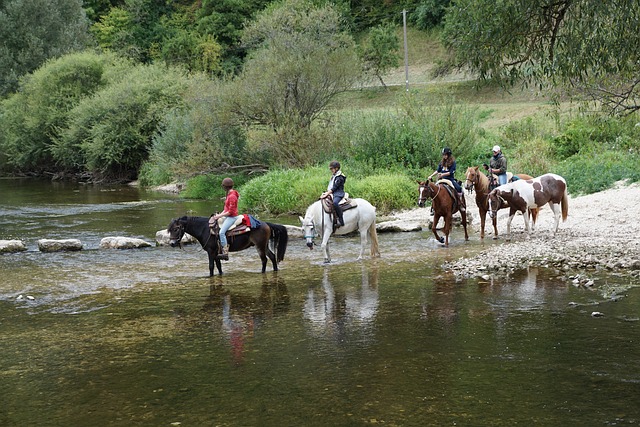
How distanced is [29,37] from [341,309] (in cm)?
5814

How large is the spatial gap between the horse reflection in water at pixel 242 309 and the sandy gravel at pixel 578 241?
3826 millimetres

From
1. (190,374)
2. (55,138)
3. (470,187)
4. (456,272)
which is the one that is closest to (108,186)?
(55,138)

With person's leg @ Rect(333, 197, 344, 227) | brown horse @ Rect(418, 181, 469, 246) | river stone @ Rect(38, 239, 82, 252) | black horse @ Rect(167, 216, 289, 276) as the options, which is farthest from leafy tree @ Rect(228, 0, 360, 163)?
black horse @ Rect(167, 216, 289, 276)

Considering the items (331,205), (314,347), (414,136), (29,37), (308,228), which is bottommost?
(314,347)

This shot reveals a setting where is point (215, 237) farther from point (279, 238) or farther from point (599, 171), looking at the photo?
point (599, 171)

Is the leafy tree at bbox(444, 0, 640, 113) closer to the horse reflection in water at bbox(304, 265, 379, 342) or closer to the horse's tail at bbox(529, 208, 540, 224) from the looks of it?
the horse reflection in water at bbox(304, 265, 379, 342)

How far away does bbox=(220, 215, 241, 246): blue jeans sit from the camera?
15703 mm

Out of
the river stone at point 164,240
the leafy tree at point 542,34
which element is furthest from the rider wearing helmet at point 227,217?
the river stone at point 164,240

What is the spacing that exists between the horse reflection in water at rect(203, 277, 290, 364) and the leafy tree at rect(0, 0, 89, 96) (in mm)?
53473

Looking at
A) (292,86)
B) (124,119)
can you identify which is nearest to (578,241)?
(292,86)

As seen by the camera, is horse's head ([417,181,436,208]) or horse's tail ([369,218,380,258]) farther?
horse's head ([417,181,436,208])

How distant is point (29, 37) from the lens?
62.5 meters

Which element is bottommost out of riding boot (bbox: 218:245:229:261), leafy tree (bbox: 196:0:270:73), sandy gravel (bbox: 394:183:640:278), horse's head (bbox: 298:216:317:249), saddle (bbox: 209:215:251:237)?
sandy gravel (bbox: 394:183:640:278)

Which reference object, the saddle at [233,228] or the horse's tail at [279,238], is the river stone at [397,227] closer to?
the horse's tail at [279,238]
